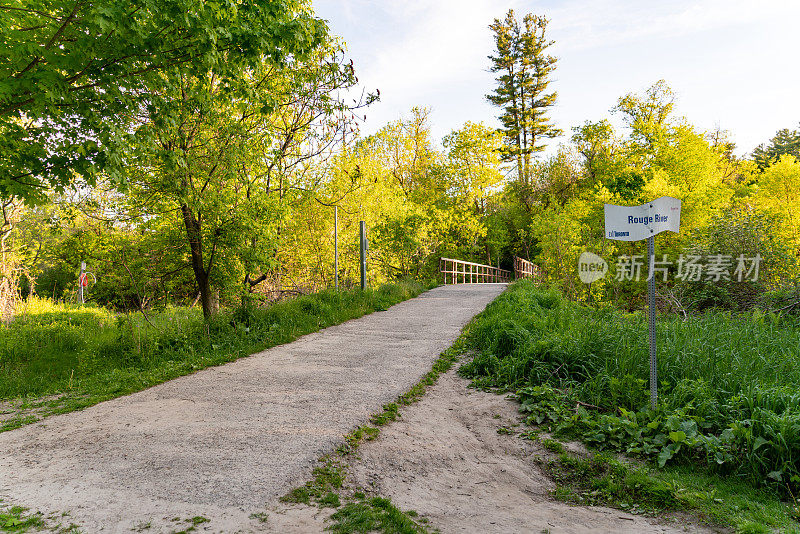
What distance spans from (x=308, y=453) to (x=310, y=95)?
7644mm

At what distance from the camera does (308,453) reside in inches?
142

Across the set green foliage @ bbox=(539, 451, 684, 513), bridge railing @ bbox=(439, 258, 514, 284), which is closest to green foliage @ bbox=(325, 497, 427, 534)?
green foliage @ bbox=(539, 451, 684, 513)

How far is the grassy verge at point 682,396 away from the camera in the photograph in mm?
3240

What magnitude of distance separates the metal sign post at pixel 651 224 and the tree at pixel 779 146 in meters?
51.0

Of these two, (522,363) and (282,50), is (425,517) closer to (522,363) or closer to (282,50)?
(522,363)

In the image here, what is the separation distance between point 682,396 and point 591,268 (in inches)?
470

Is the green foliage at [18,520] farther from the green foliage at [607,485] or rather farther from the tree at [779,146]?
the tree at [779,146]

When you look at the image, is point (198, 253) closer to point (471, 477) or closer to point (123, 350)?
point (123, 350)

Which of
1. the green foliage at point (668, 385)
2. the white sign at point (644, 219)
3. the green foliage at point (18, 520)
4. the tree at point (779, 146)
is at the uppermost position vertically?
the tree at point (779, 146)

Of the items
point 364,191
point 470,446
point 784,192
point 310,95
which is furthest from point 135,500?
point 784,192

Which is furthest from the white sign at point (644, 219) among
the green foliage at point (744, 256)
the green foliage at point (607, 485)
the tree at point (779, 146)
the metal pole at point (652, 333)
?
the tree at point (779, 146)

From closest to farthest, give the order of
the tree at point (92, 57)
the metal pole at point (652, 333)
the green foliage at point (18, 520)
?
1. the green foliage at point (18, 520)
2. the tree at point (92, 57)
3. the metal pole at point (652, 333)

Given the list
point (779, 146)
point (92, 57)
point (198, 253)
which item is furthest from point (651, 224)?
point (779, 146)

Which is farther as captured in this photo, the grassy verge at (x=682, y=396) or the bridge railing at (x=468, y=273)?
the bridge railing at (x=468, y=273)
